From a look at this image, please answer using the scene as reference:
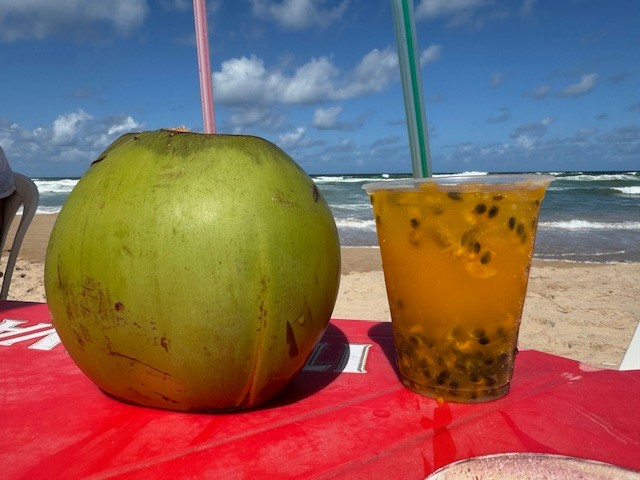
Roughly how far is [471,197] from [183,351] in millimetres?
529

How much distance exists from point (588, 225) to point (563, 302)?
6.60 m

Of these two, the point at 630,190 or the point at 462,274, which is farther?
the point at 630,190

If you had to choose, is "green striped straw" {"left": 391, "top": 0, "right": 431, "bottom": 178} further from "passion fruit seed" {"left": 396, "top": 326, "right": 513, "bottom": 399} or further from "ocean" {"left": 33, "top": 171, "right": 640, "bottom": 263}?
"ocean" {"left": 33, "top": 171, "right": 640, "bottom": 263}

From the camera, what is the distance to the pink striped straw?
1046 mm

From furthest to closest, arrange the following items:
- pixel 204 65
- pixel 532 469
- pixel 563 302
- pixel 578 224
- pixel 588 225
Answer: pixel 578 224 → pixel 588 225 → pixel 563 302 → pixel 204 65 → pixel 532 469

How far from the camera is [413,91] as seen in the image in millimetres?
1168

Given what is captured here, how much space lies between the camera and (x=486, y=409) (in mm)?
973

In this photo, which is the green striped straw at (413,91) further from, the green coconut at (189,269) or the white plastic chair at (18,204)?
the white plastic chair at (18,204)

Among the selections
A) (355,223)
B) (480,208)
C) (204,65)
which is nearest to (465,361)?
(480,208)

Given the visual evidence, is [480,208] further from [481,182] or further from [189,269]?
[189,269]

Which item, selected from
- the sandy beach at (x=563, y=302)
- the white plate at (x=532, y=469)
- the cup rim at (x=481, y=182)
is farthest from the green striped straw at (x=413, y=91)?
the sandy beach at (x=563, y=302)

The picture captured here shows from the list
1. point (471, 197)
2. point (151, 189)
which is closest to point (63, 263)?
point (151, 189)

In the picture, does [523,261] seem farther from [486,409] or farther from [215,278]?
[215,278]

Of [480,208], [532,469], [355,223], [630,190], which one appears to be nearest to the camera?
[532,469]
